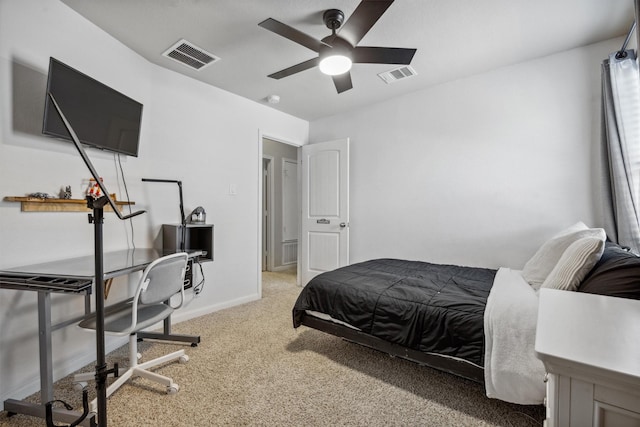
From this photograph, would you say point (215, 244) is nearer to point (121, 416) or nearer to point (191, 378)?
point (191, 378)

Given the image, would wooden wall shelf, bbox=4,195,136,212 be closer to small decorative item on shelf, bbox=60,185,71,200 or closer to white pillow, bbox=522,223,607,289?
small decorative item on shelf, bbox=60,185,71,200

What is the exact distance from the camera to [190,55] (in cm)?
253

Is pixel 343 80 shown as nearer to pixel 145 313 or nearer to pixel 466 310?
pixel 466 310

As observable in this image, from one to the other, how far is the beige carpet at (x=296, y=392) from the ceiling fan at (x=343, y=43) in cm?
209

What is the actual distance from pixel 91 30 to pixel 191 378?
252 cm

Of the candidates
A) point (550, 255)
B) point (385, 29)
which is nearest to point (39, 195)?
point (385, 29)

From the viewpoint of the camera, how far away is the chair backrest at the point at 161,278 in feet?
5.45

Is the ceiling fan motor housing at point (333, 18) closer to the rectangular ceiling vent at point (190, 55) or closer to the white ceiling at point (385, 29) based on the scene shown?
the white ceiling at point (385, 29)

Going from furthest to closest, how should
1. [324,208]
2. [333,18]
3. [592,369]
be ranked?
[324,208]
[333,18]
[592,369]

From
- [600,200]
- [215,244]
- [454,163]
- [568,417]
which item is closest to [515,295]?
[568,417]

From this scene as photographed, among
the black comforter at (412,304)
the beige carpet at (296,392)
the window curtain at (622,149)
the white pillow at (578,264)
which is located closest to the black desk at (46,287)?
the beige carpet at (296,392)

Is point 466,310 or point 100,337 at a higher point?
point 100,337

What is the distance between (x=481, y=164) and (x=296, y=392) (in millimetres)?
2655

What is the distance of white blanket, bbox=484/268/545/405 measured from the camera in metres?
1.33
